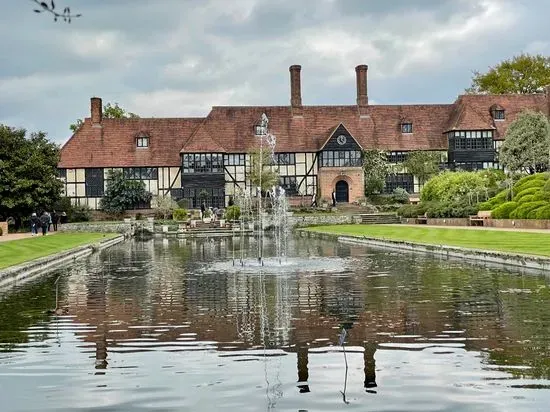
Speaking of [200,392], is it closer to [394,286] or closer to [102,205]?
[394,286]

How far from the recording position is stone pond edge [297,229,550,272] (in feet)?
64.7

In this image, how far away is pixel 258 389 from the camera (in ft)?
25.0

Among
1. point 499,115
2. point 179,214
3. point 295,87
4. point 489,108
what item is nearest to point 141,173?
point 179,214

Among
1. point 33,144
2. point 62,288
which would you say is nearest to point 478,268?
point 62,288

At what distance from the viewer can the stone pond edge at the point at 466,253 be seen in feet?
64.7

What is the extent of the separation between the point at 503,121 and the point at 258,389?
65.7 meters

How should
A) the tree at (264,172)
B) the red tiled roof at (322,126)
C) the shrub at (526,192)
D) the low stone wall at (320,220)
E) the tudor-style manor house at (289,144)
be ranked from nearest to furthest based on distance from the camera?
the shrub at (526,192) → the low stone wall at (320,220) → the tree at (264,172) → the tudor-style manor house at (289,144) → the red tiled roof at (322,126)

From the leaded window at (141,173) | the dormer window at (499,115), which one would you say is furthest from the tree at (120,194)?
the dormer window at (499,115)

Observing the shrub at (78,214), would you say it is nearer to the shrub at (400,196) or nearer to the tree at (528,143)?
the shrub at (400,196)

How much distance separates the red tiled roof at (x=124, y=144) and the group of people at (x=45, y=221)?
31.1ft

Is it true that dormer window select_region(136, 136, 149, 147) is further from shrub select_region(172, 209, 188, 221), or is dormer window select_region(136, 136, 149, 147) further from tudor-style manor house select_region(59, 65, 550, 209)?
shrub select_region(172, 209, 188, 221)

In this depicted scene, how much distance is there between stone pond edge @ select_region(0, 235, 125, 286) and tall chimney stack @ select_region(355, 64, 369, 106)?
42900mm

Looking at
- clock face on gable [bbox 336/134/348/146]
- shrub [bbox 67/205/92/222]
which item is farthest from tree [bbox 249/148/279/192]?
shrub [bbox 67/205/92/222]

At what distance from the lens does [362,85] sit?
2849 inches
